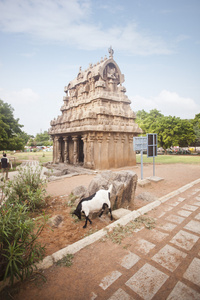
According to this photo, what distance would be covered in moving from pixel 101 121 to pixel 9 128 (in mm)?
10823

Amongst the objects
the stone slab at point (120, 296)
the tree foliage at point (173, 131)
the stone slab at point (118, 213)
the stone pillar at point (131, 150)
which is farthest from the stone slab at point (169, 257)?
the tree foliage at point (173, 131)

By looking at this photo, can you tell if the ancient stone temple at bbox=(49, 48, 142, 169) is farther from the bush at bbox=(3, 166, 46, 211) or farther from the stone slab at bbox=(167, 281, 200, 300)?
the stone slab at bbox=(167, 281, 200, 300)

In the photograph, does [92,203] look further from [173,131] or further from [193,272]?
Result: [173,131]

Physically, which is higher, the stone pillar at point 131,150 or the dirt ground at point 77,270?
the stone pillar at point 131,150

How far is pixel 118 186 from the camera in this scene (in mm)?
5000

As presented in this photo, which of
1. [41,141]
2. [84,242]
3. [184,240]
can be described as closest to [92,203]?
[84,242]

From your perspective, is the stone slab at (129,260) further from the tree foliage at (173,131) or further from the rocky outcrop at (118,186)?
the tree foliage at (173,131)

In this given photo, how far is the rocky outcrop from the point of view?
16.2 feet

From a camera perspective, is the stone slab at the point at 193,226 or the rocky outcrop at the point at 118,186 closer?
the stone slab at the point at 193,226

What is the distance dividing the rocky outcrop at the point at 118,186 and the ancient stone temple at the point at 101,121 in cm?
592

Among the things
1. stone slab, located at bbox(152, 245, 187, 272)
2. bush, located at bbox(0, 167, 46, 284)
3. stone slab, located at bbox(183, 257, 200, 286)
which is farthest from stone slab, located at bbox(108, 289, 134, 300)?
bush, located at bbox(0, 167, 46, 284)

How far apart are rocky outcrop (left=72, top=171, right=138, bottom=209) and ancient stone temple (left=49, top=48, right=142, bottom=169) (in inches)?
233

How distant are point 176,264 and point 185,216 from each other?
2.09m

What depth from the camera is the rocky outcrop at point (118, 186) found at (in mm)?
4926
